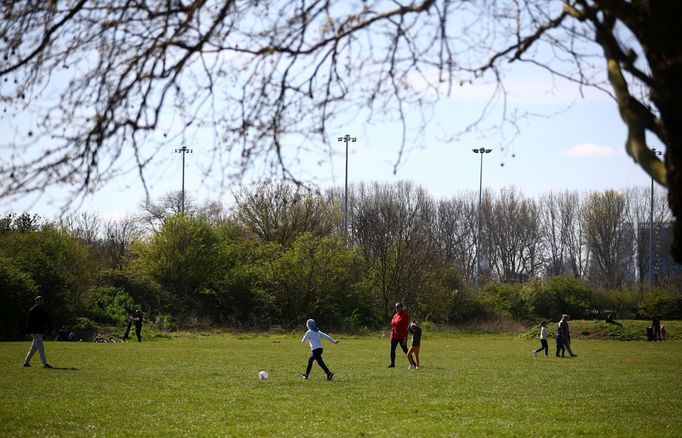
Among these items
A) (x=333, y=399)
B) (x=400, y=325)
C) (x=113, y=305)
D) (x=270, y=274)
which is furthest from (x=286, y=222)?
(x=333, y=399)

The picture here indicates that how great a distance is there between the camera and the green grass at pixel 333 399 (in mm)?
12094

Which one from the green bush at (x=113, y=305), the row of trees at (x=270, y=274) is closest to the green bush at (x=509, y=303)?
the row of trees at (x=270, y=274)

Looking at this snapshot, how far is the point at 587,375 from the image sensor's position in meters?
22.5

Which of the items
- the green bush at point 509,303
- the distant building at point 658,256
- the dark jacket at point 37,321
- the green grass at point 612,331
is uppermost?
the distant building at point 658,256

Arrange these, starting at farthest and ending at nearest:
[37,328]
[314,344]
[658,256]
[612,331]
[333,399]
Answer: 1. [658,256]
2. [612,331]
3. [37,328]
4. [314,344]
5. [333,399]

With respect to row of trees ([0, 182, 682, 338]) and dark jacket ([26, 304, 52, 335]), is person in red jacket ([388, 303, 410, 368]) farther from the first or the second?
row of trees ([0, 182, 682, 338])

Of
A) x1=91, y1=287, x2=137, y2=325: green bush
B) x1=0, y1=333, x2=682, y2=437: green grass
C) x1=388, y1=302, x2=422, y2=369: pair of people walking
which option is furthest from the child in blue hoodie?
x1=91, y1=287, x2=137, y2=325: green bush

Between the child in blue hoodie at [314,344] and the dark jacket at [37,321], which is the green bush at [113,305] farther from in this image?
the child in blue hoodie at [314,344]

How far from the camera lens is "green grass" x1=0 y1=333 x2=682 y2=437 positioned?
12094 millimetres

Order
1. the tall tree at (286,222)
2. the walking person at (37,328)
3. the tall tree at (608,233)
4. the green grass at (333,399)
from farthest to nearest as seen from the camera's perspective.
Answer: the tall tree at (608,233) → the tall tree at (286,222) → the walking person at (37,328) → the green grass at (333,399)

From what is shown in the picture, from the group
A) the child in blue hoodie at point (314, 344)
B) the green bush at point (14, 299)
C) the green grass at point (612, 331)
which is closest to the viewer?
the child in blue hoodie at point (314, 344)

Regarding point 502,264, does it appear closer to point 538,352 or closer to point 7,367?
point 538,352

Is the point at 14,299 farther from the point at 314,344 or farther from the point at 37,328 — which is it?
the point at 314,344

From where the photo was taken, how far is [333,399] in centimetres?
1584
